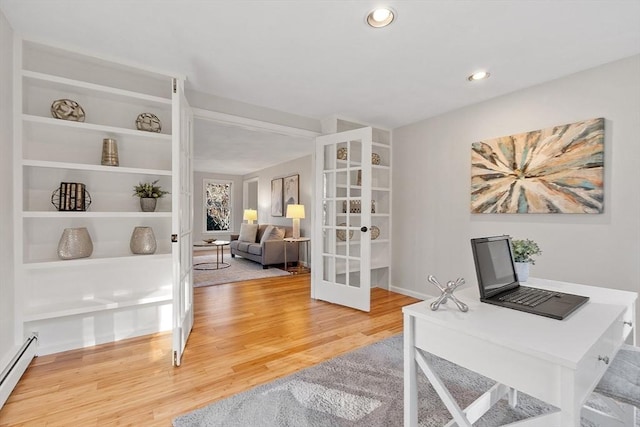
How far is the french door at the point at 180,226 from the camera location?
82.5 inches

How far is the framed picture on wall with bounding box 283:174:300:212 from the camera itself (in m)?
6.32

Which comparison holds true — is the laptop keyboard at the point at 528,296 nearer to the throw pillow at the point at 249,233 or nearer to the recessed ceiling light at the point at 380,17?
the recessed ceiling light at the point at 380,17

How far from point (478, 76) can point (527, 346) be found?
2.41 m

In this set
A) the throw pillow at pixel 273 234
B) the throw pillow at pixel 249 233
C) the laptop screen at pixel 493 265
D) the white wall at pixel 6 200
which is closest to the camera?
the laptop screen at pixel 493 265

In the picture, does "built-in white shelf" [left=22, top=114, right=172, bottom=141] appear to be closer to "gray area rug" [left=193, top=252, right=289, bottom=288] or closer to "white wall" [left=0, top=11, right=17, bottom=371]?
"white wall" [left=0, top=11, right=17, bottom=371]

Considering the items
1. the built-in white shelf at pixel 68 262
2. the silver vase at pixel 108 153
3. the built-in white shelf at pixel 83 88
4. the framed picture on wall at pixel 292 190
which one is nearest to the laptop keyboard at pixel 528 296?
the built-in white shelf at pixel 68 262

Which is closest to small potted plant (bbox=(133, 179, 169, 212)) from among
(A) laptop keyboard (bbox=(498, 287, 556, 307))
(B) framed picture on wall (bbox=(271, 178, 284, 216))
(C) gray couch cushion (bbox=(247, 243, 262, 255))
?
(A) laptop keyboard (bbox=(498, 287, 556, 307))

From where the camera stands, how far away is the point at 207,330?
2.66 m

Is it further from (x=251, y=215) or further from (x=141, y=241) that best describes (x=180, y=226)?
(x=251, y=215)

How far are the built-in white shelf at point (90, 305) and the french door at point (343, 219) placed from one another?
173 cm

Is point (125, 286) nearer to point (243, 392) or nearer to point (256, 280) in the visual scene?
point (243, 392)

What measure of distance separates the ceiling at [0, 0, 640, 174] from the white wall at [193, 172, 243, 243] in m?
6.14

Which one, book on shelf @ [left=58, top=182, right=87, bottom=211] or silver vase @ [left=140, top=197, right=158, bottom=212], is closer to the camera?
book on shelf @ [left=58, top=182, right=87, bottom=211]

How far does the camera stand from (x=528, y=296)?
1275 mm
